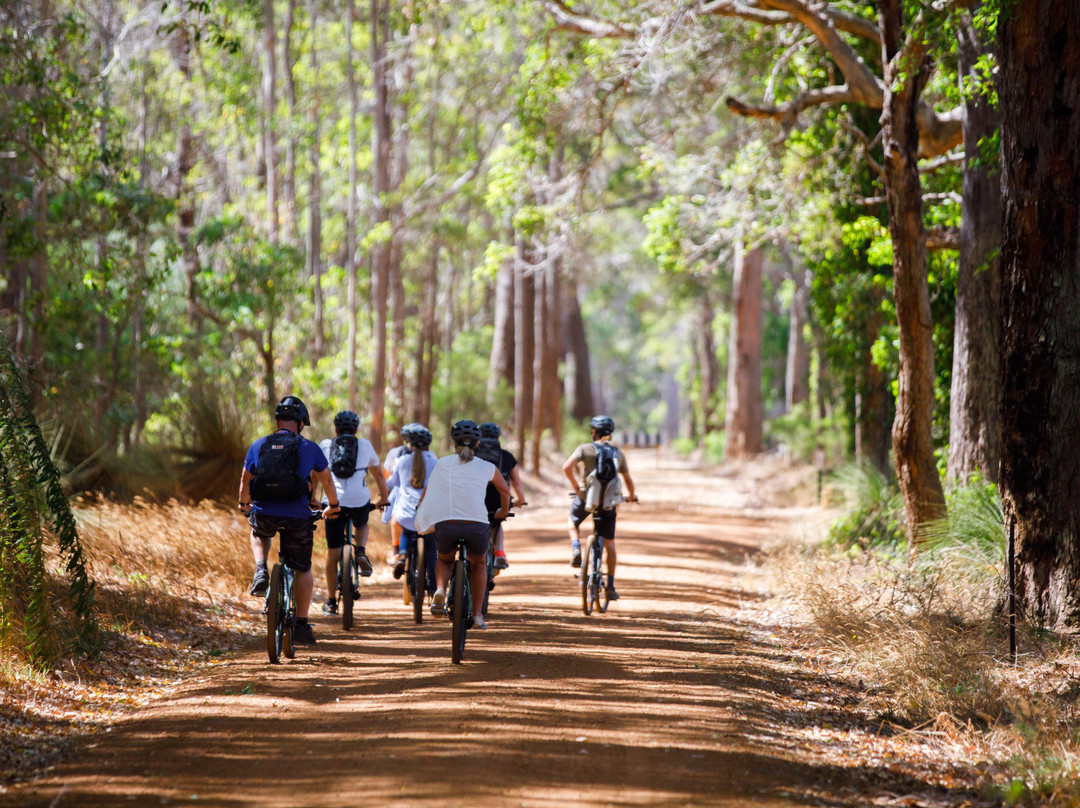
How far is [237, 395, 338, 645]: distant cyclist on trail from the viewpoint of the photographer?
810 cm

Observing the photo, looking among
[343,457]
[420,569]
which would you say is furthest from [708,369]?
[420,569]

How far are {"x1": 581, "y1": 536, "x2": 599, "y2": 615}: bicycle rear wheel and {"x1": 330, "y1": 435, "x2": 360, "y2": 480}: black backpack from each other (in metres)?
2.41

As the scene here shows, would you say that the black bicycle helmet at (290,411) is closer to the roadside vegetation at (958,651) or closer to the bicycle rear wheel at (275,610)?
the bicycle rear wheel at (275,610)

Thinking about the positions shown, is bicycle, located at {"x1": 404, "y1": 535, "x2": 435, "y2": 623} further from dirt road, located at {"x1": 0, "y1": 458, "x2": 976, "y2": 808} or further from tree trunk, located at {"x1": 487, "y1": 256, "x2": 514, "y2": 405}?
tree trunk, located at {"x1": 487, "y1": 256, "x2": 514, "y2": 405}

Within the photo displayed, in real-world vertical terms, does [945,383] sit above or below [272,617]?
above

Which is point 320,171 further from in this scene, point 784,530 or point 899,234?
point 899,234

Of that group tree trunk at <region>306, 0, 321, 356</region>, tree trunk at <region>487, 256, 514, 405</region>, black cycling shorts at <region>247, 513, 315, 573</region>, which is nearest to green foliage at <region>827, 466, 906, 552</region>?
black cycling shorts at <region>247, 513, 315, 573</region>

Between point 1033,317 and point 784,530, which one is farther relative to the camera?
point 784,530

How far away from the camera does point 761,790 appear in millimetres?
5562

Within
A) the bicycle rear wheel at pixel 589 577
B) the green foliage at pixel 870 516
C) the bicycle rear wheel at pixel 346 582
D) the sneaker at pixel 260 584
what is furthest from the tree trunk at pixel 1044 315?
the sneaker at pixel 260 584

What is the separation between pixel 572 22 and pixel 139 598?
10.3m

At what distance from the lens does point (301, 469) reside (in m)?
8.14

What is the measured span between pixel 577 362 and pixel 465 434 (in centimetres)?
4203

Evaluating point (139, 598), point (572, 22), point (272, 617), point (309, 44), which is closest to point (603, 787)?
point (272, 617)
